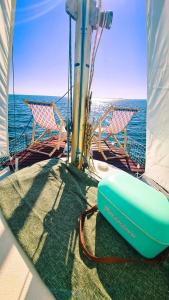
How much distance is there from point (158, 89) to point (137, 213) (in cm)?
96

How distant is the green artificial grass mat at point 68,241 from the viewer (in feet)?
2.62

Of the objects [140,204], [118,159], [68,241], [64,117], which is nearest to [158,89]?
[140,204]

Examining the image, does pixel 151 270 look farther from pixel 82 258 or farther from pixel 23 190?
pixel 23 190

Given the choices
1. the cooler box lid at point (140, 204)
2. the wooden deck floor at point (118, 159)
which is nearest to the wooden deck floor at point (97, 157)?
the wooden deck floor at point (118, 159)

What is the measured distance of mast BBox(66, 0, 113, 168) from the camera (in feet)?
5.40

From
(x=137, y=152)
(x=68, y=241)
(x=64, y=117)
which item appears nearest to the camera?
(x=68, y=241)

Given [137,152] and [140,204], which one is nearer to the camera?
[140,204]

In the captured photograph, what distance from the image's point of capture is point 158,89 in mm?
1284

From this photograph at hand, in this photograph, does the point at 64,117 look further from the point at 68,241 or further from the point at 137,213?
the point at 137,213

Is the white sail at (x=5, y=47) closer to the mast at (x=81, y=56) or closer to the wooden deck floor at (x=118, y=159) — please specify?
the mast at (x=81, y=56)

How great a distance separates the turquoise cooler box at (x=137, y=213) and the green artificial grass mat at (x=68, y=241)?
0.11 m

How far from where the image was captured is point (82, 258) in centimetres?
94

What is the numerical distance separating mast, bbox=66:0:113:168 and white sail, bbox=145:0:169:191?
63 centimetres

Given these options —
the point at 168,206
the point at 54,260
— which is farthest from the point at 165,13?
the point at 54,260
